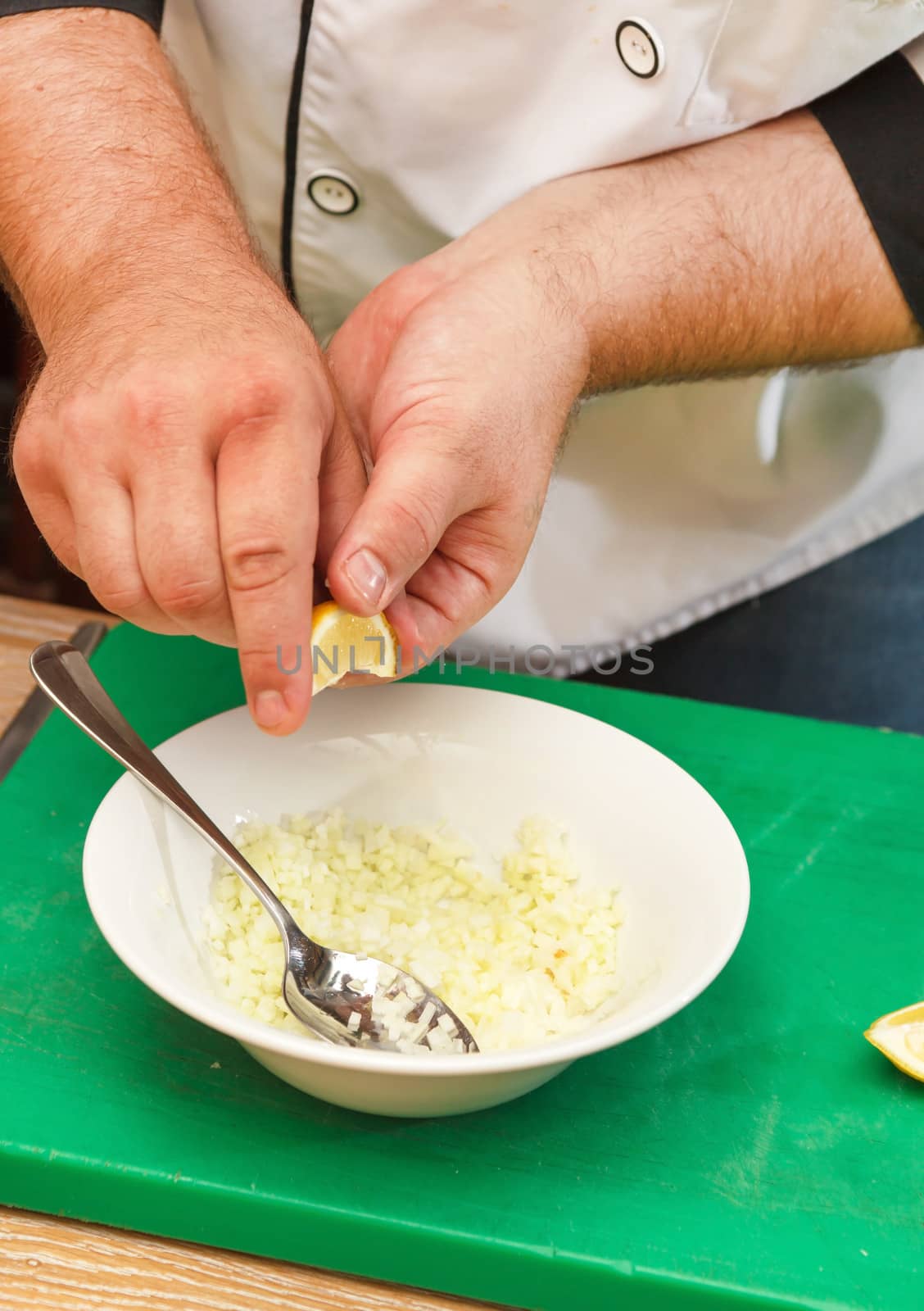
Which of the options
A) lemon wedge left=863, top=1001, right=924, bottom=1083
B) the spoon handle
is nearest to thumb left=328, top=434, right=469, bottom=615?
the spoon handle

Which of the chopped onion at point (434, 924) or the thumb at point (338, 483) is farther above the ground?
the thumb at point (338, 483)

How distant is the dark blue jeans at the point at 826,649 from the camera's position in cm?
140

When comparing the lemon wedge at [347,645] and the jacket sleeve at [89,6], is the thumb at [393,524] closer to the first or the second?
the lemon wedge at [347,645]

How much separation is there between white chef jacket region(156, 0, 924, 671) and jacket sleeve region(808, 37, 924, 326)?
0.03 m

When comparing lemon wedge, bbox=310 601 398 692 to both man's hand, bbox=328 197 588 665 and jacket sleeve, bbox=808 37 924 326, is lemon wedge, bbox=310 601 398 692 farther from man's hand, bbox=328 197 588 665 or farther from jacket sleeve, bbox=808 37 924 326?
jacket sleeve, bbox=808 37 924 326

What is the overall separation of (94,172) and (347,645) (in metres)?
0.41

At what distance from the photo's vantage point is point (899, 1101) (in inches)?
29.2

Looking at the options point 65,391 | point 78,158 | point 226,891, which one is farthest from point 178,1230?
point 78,158

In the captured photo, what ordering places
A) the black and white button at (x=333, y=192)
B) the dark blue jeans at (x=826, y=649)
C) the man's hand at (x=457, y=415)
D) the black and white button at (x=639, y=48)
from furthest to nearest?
the dark blue jeans at (x=826, y=649) → the black and white button at (x=333, y=192) → the black and white button at (x=639, y=48) → the man's hand at (x=457, y=415)

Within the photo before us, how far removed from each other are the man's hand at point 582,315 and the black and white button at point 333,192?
0.50 ft

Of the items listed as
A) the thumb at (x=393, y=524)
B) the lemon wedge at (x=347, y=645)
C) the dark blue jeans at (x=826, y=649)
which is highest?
the thumb at (x=393, y=524)

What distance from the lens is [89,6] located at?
0.97 meters

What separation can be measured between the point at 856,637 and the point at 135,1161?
3.41 ft

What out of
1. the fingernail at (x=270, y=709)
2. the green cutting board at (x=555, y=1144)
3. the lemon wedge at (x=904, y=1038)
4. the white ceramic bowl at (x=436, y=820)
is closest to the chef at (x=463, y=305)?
the fingernail at (x=270, y=709)
